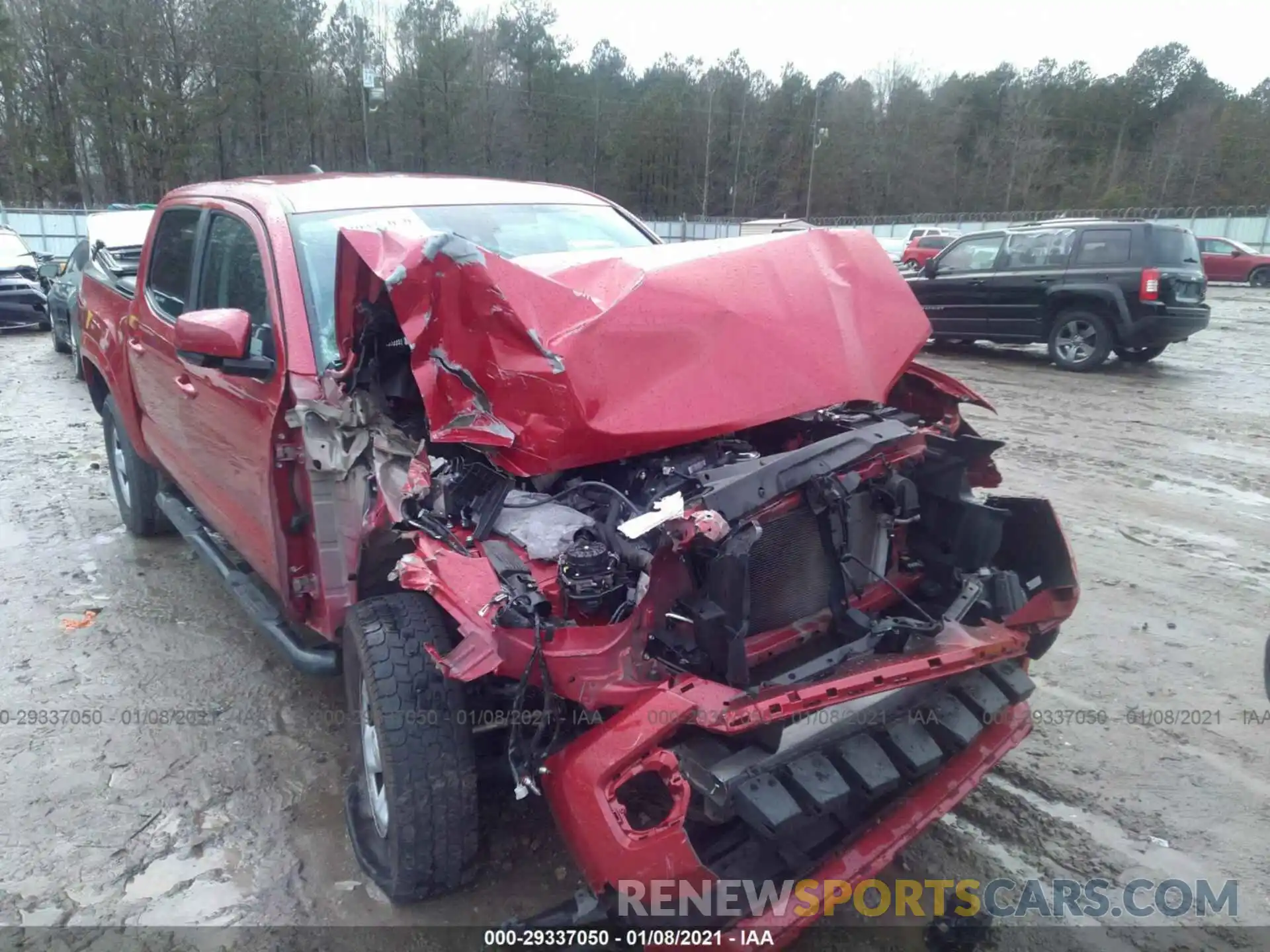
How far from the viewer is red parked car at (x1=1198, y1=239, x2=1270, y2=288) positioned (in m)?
24.4

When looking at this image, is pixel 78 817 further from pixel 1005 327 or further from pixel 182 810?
pixel 1005 327

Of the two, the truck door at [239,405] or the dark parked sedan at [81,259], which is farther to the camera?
the dark parked sedan at [81,259]

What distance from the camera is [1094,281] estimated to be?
10.9 metres

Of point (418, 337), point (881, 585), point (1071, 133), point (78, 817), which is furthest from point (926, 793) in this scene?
point (1071, 133)

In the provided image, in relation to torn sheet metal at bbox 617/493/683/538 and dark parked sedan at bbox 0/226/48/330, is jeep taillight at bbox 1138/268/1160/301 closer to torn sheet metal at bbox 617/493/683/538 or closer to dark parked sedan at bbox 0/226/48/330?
torn sheet metal at bbox 617/493/683/538

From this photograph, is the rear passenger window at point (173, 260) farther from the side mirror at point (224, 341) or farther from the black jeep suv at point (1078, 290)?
the black jeep suv at point (1078, 290)

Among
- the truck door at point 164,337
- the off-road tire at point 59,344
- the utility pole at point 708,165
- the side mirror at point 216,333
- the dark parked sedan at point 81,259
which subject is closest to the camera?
the side mirror at point 216,333

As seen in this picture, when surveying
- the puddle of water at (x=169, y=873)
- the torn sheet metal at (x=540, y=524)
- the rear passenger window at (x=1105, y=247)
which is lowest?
the puddle of water at (x=169, y=873)

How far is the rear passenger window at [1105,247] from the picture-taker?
35.6 feet

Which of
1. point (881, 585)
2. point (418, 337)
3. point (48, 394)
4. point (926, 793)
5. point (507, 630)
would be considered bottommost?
point (48, 394)

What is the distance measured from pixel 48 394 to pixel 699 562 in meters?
9.79

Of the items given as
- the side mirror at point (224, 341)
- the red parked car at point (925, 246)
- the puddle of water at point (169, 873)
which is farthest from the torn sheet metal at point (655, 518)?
the red parked car at point (925, 246)

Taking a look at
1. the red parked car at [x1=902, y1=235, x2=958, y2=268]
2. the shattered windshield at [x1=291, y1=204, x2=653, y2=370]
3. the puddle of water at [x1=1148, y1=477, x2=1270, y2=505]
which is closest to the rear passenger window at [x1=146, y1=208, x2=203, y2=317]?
the shattered windshield at [x1=291, y1=204, x2=653, y2=370]

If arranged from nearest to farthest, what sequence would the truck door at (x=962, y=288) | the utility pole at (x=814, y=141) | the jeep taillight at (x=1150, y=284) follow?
the jeep taillight at (x=1150, y=284)
the truck door at (x=962, y=288)
the utility pole at (x=814, y=141)
